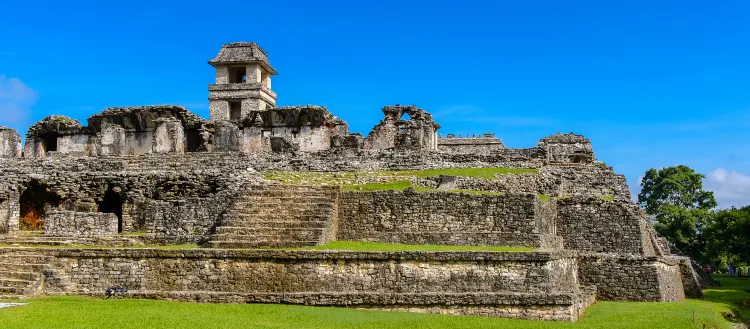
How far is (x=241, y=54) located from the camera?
4353cm

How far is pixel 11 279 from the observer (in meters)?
15.8

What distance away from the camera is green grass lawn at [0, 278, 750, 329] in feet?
41.3

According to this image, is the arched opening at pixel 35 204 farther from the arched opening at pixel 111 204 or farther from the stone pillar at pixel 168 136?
the stone pillar at pixel 168 136

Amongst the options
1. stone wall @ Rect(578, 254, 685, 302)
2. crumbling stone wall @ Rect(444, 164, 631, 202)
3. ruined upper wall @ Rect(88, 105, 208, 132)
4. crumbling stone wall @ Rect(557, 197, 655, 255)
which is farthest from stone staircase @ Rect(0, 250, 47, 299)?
ruined upper wall @ Rect(88, 105, 208, 132)

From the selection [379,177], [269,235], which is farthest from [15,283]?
[379,177]

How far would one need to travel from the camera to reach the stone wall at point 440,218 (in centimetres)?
1769

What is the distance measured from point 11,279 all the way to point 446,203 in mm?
10318

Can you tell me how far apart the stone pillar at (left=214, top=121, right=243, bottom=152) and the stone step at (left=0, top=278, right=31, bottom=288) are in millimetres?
16490

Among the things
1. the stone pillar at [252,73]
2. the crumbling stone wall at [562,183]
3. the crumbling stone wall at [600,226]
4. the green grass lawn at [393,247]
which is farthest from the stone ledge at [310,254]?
the stone pillar at [252,73]

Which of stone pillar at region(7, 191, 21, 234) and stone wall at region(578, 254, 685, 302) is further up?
stone pillar at region(7, 191, 21, 234)

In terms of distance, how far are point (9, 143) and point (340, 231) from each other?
2229 centimetres

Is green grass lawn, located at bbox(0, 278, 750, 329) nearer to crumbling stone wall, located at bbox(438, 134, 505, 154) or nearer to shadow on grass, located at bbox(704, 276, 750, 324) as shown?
shadow on grass, located at bbox(704, 276, 750, 324)

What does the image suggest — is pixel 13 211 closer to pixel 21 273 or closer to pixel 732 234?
pixel 21 273

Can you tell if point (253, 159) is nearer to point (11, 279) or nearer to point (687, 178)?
point (11, 279)
